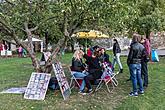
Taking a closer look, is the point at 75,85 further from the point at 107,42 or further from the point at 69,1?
the point at 107,42

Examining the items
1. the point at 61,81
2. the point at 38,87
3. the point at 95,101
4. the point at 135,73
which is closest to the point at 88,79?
the point at 61,81

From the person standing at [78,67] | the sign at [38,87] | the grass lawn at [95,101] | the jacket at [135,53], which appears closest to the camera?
the grass lawn at [95,101]

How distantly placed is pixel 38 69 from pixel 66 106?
2030 mm

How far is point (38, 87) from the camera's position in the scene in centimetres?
971

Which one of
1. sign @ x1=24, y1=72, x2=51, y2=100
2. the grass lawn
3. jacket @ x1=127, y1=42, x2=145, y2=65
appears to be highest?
jacket @ x1=127, y1=42, x2=145, y2=65

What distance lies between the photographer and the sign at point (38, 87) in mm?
9508

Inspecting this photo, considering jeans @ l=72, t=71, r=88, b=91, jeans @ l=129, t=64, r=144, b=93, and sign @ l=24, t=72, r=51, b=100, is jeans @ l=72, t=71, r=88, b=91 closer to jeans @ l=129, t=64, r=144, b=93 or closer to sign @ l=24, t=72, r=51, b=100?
sign @ l=24, t=72, r=51, b=100

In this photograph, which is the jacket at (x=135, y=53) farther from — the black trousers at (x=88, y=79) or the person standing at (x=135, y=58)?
the black trousers at (x=88, y=79)

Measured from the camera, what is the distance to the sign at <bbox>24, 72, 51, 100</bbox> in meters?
9.51

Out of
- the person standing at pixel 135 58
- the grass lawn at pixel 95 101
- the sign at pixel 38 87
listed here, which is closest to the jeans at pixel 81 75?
the grass lawn at pixel 95 101

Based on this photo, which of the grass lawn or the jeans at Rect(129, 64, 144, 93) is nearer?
the grass lawn

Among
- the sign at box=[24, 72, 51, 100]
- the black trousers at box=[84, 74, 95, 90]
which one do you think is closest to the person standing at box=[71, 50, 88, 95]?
the black trousers at box=[84, 74, 95, 90]

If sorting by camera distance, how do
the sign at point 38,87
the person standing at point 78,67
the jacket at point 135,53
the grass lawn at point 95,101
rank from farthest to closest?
the person standing at point 78,67, the jacket at point 135,53, the sign at point 38,87, the grass lawn at point 95,101

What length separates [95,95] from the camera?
9945 mm
